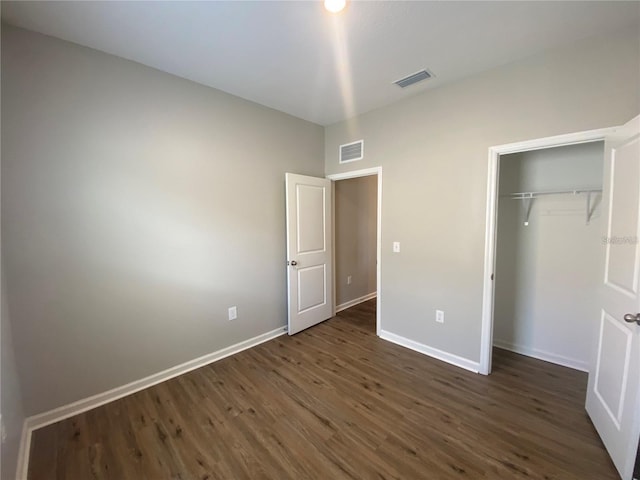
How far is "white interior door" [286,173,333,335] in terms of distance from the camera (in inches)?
126

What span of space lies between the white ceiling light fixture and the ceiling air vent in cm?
103

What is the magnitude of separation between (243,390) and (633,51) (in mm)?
3710

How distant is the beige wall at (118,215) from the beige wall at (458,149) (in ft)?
4.91

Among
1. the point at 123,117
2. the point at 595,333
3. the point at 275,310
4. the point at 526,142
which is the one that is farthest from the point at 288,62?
the point at 595,333

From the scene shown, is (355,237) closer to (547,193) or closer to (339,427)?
(547,193)

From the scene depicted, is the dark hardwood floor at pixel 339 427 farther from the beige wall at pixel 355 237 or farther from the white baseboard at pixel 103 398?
the beige wall at pixel 355 237

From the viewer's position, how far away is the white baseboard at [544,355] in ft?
8.07

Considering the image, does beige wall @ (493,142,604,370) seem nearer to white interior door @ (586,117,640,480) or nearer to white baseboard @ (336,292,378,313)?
white interior door @ (586,117,640,480)

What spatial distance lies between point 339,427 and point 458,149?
2523 millimetres

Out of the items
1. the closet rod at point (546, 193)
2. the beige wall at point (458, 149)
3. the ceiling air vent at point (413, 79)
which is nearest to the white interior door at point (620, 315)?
the beige wall at point (458, 149)

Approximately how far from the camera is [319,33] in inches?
Answer: 71.6

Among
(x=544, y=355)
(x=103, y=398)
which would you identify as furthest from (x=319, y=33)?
(x=544, y=355)

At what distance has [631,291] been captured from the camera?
4.75 feet

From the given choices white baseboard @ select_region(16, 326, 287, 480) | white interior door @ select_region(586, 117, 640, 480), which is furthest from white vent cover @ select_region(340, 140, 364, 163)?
white baseboard @ select_region(16, 326, 287, 480)
